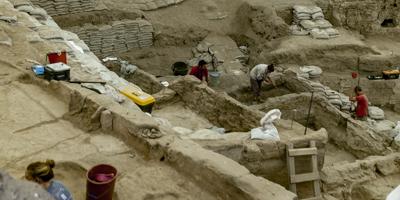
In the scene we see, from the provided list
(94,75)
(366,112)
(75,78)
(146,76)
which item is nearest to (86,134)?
(75,78)

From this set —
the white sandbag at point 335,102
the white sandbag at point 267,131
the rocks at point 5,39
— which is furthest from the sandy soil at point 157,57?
the white sandbag at point 267,131

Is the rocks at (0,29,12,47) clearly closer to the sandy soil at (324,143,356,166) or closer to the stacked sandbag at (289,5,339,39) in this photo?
the sandy soil at (324,143,356,166)

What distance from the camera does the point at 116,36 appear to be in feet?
42.6

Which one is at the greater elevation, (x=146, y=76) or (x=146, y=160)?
(x=146, y=160)

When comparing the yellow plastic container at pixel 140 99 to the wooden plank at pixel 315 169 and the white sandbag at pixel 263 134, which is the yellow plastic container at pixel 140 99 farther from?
the wooden plank at pixel 315 169

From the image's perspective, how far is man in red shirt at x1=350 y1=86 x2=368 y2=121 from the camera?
10.1 m

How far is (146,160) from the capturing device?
4430 mm

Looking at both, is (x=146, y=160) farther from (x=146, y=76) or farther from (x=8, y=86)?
(x=146, y=76)

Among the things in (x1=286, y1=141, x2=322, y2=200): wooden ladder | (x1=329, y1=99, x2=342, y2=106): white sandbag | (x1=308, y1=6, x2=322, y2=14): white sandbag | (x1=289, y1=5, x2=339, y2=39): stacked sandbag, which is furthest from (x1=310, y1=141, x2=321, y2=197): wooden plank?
(x1=308, y1=6, x2=322, y2=14): white sandbag

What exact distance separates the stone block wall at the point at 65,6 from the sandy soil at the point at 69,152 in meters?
7.28

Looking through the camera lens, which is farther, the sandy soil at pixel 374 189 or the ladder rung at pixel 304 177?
the sandy soil at pixel 374 189

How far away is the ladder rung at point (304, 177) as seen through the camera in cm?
656

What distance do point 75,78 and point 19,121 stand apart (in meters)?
1.08

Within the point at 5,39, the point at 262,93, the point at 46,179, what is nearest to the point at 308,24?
the point at 262,93
